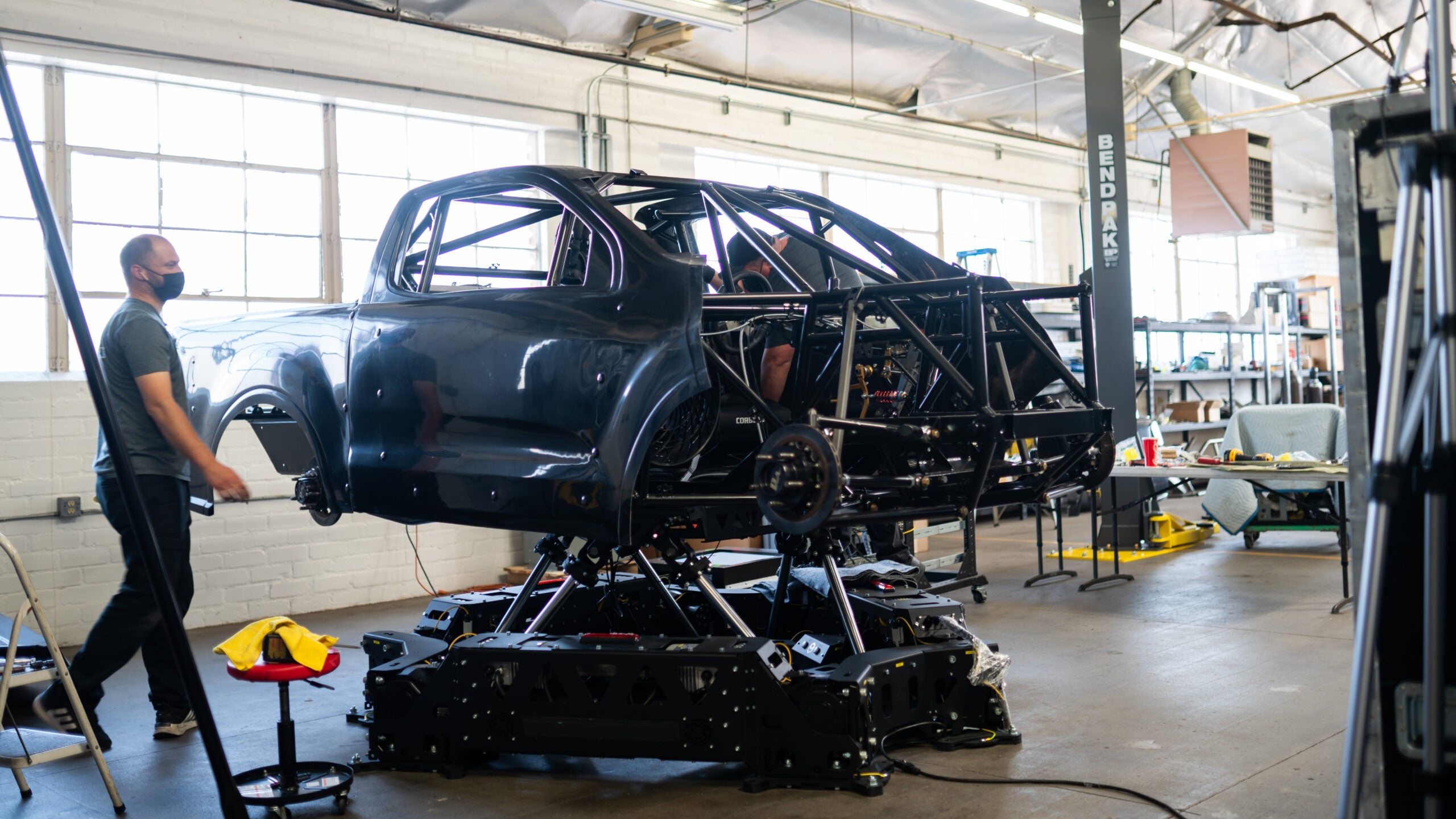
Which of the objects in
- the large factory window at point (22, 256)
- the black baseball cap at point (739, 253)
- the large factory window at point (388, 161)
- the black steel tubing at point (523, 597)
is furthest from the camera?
the large factory window at point (388, 161)

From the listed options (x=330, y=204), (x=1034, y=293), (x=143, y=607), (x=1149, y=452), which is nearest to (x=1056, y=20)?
(x=1149, y=452)

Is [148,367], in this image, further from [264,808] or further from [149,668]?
[264,808]

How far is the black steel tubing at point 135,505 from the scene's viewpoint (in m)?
1.33

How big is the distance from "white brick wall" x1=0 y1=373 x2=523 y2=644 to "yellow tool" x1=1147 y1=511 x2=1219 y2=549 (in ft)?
16.6

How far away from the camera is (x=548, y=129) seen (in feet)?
28.3

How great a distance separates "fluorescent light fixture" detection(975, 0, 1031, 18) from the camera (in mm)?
8914

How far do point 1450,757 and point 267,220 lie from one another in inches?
286

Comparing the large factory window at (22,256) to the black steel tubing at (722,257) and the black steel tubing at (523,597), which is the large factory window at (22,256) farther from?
the black steel tubing at (722,257)

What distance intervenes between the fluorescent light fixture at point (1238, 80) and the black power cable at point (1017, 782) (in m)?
9.51

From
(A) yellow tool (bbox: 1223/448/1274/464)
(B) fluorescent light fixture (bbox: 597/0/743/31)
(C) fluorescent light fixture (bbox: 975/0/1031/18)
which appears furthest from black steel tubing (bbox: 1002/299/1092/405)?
(C) fluorescent light fixture (bbox: 975/0/1031/18)

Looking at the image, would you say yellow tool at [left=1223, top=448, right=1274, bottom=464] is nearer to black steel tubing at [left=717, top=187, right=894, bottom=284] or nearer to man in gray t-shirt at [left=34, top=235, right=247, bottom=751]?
black steel tubing at [left=717, top=187, right=894, bottom=284]

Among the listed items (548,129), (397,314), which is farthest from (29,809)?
(548,129)

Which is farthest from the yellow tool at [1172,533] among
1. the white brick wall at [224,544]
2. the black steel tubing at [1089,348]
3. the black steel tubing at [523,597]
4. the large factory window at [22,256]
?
the large factory window at [22,256]

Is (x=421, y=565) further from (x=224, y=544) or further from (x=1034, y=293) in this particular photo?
(x=1034, y=293)
